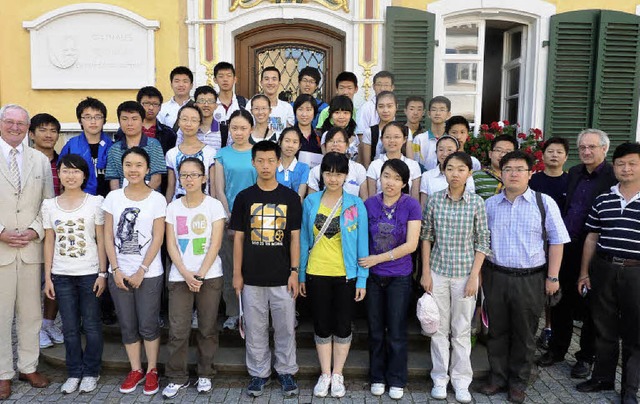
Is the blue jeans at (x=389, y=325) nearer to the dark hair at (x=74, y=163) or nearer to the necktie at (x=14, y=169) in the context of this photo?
the dark hair at (x=74, y=163)

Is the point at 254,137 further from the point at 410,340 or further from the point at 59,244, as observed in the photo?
the point at 410,340

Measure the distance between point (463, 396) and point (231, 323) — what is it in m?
1.95

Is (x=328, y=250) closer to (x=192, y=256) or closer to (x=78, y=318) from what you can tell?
(x=192, y=256)

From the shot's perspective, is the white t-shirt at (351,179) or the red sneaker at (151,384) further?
the white t-shirt at (351,179)

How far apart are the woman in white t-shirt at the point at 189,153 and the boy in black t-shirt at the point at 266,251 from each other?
661mm

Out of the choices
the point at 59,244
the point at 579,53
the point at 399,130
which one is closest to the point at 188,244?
the point at 59,244

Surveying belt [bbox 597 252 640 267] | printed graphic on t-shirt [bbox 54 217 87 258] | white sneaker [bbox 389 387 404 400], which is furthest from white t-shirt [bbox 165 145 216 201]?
belt [bbox 597 252 640 267]

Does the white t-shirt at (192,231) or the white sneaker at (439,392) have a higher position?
the white t-shirt at (192,231)

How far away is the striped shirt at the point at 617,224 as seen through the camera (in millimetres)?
3461

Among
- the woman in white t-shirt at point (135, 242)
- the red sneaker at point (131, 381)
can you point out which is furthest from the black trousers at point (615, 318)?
the red sneaker at point (131, 381)

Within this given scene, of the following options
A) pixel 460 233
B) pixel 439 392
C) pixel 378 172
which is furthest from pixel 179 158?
pixel 439 392

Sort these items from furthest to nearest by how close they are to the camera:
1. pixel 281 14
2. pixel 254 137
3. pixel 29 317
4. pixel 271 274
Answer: pixel 281 14
pixel 254 137
pixel 29 317
pixel 271 274

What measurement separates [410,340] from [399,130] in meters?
1.78

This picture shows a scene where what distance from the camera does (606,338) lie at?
3688mm
